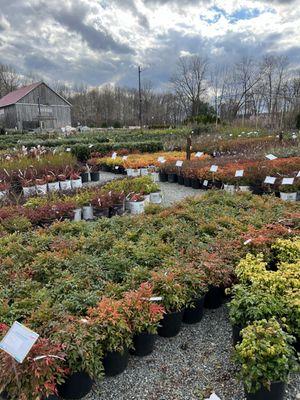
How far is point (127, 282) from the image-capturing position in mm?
3045

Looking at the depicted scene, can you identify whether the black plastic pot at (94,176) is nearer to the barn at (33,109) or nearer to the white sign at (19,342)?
the white sign at (19,342)

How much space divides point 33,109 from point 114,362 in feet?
145

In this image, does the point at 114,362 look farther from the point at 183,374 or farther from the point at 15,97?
the point at 15,97

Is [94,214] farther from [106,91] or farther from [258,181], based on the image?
[106,91]

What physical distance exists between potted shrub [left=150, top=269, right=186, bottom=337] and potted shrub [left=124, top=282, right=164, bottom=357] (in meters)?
0.12

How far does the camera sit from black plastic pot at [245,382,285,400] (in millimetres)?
2064

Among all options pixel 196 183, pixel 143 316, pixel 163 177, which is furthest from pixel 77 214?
pixel 163 177

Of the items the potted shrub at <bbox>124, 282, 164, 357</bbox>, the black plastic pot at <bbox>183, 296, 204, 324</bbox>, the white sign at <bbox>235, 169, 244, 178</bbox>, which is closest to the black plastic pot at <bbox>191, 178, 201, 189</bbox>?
the white sign at <bbox>235, 169, 244, 178</bbox>

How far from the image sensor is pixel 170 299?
2.78 m

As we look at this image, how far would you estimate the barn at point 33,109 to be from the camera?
132 ft

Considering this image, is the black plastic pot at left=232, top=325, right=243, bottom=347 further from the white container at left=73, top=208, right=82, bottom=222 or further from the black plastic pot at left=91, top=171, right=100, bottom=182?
the black plastic pot at left=91, top=171, right=100, bottom=182

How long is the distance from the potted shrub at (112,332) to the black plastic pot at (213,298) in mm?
1159

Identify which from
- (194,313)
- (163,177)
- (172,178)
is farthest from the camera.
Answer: (163,177)

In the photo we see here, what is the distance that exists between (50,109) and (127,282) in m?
44.4
